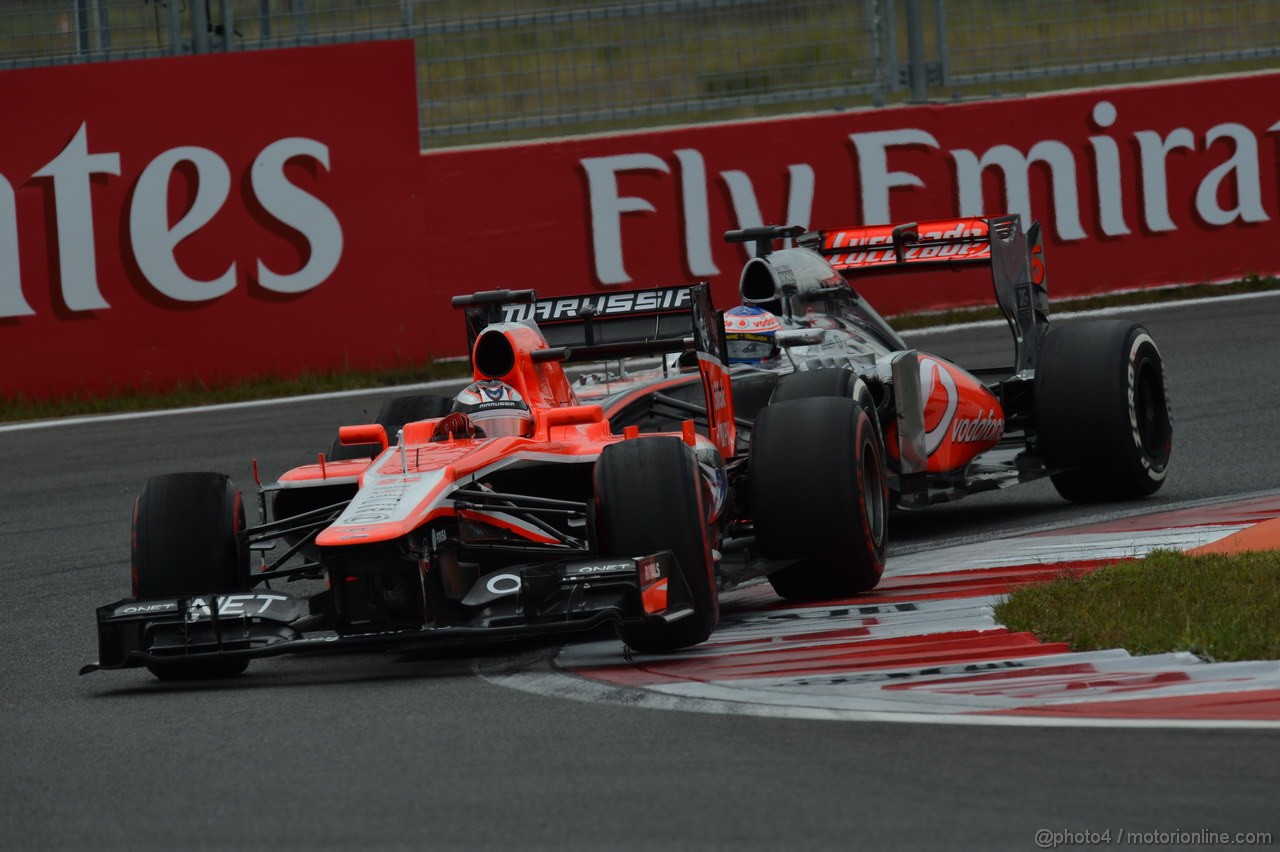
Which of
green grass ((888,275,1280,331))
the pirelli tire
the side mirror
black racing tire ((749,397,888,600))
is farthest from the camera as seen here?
green grass ((888,275,1280,331))

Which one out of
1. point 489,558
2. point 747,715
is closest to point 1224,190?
point 489,558

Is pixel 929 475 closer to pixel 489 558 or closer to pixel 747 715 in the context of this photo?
pixel 489 558

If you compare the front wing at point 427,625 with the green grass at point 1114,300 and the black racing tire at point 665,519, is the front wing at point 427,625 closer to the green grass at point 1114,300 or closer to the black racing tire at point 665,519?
the black racing tire at point 665,519

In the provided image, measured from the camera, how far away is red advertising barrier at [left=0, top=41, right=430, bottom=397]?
14.2 m

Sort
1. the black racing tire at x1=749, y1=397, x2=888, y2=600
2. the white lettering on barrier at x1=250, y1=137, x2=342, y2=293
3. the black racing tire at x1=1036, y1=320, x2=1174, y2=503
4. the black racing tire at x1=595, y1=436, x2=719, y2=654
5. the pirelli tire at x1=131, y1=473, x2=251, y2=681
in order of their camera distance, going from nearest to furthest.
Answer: the black racing tire at x1=595, y1=436, x2=719, y2=654, the pirelli tire at x1=131, y1=473, x2=251, y2=681, the black racing tire at x1=749, y1=397, x2=888, y2=600, the black racing tire at x1=1036, y1=320, x2=1174, y2=503, the white lettering on barrier at x1=250, y1=137, x2=342, y2=293

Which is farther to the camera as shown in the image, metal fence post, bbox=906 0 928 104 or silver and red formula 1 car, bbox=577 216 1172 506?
metal fence post, bbox=906 0 928 104

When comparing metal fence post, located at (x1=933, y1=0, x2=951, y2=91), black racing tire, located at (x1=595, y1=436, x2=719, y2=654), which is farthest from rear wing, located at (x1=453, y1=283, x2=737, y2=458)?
metal fence post, located at (x1=933, y1=0, x2=951, y2=91)

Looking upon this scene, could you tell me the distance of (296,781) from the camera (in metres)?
5.04

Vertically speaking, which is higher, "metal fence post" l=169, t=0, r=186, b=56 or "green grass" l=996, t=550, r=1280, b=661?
"metal fence post" l=169, t=0, r=186, b=56

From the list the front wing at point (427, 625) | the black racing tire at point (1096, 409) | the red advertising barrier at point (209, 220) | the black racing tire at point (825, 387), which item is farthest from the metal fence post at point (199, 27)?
the front wing at point (427, 625)

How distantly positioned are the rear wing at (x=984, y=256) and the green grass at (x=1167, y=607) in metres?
2.74

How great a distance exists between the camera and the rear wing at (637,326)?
7.97 metres

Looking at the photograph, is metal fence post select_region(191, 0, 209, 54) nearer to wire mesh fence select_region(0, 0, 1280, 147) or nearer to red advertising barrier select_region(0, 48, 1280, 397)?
wire mesh fence select_region(0, 0, 1280, 147)
